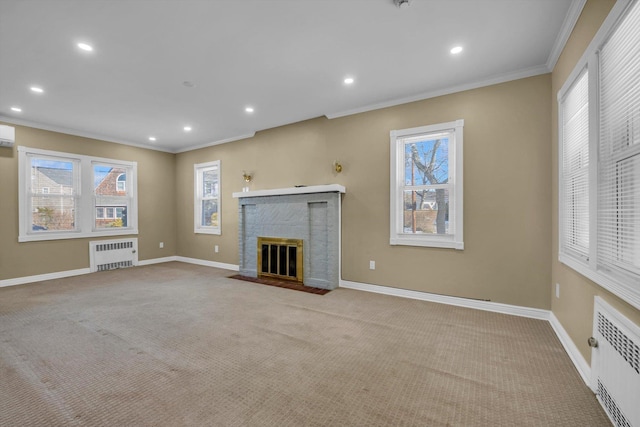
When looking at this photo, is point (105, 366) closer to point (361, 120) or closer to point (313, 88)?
point (313, 88)

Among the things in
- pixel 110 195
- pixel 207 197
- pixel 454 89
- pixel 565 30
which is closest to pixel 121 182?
pixel 110 195

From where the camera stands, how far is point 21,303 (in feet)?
11.6

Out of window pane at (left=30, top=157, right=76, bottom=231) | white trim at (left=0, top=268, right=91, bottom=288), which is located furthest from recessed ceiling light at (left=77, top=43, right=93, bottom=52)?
white trim at (left=0, top=268, right=91, bottom=288)

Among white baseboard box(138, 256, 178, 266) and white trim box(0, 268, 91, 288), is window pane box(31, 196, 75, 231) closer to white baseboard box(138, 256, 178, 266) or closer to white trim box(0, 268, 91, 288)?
white trim box(0, 268, 91, 288)

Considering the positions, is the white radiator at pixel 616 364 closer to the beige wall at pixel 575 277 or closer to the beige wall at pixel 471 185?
the beige wall at pixel 575 277

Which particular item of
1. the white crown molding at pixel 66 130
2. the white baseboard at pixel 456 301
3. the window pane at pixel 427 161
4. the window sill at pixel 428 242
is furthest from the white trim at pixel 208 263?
the window pane at pixel 427 161

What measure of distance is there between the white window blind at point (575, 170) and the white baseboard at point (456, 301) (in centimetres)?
88

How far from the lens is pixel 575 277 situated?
86.5 inches

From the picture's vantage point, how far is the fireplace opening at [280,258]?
4483 millimetres

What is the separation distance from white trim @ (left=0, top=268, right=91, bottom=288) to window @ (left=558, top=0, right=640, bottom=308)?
23.4 ft

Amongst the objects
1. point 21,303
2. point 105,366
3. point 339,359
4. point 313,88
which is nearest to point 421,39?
point 313,88

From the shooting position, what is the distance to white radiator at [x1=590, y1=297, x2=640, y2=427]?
4.29 feet

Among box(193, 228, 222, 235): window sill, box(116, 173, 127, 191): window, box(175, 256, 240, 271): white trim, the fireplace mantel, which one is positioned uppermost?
box(116, 173, 127, 191): window

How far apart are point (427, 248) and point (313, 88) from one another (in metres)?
2.54
